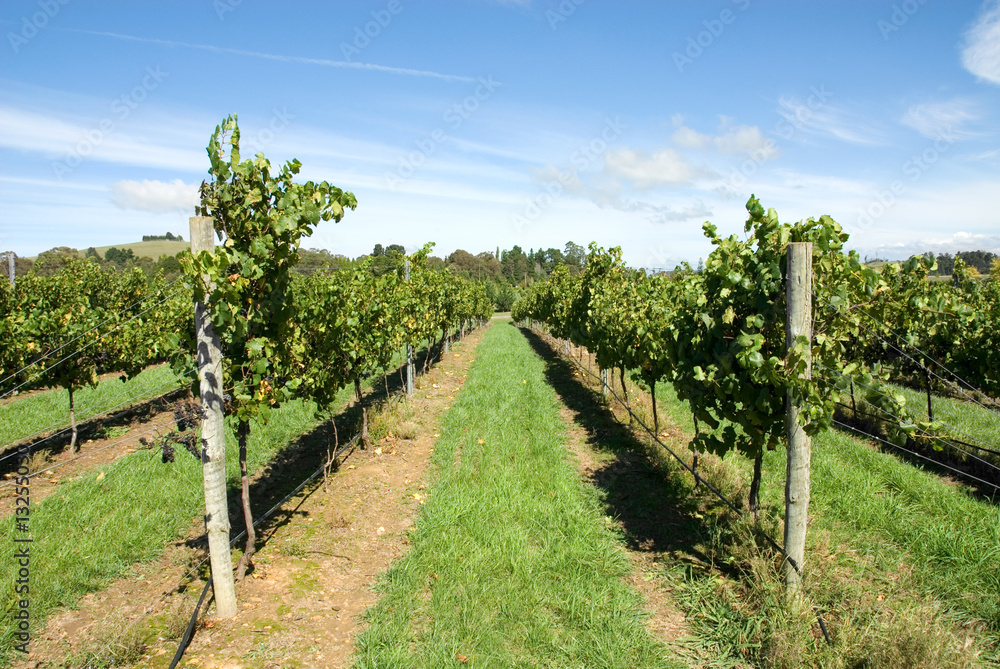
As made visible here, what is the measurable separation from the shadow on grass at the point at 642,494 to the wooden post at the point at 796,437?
1047mm

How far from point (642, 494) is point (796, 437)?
303cm

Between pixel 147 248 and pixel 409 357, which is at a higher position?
pixel 147 248

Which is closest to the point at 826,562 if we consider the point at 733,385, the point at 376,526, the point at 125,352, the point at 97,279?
the point at 733,385

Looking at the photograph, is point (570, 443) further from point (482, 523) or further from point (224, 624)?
point (224, 624)

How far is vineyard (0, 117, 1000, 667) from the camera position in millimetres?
4082

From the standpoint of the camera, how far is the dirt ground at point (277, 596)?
13.3ft

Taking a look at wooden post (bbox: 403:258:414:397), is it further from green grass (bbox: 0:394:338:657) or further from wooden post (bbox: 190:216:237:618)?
wooden post (bbox: 190:216:237:618)

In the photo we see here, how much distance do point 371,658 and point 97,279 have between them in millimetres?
22166

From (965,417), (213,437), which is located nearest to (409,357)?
(213,437)

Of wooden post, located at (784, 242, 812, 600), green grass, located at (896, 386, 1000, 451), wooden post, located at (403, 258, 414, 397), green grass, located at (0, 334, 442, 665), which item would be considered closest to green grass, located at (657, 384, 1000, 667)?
wooden post, located at (784, 242, 812, 600)

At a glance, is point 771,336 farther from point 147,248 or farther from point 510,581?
point 147,248

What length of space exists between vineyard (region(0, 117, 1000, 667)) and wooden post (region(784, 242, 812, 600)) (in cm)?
2

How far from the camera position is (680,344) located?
552 cm

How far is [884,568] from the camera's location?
493cm
